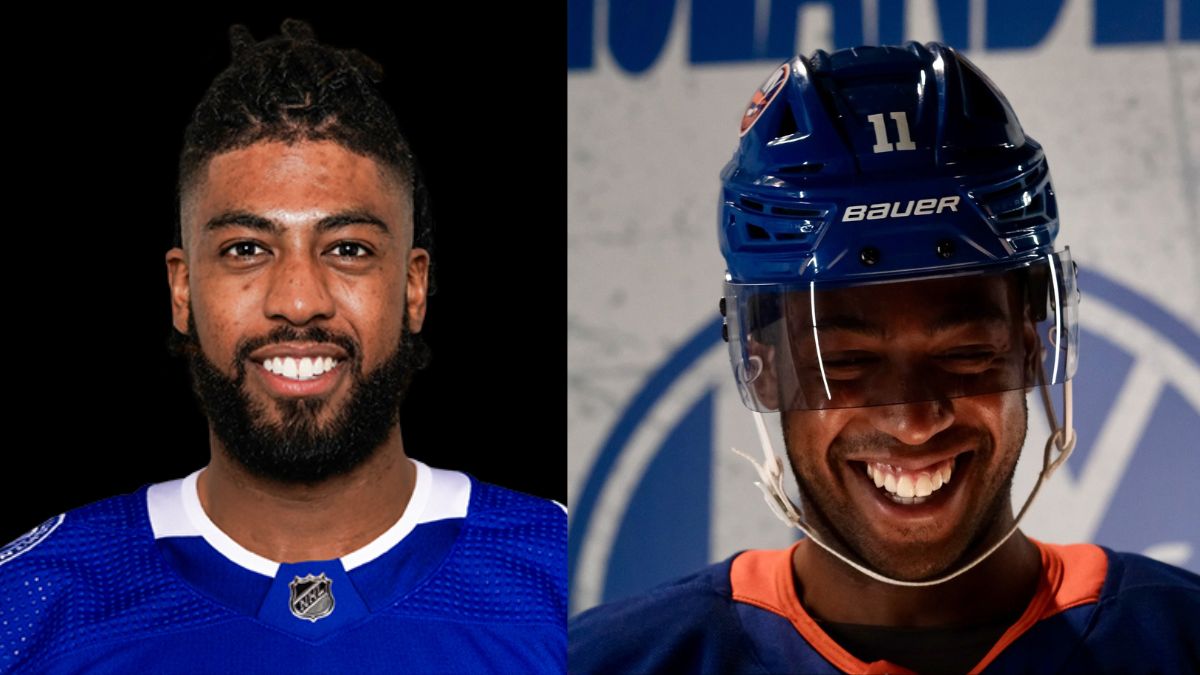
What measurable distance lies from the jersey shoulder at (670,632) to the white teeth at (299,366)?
2.17 ft

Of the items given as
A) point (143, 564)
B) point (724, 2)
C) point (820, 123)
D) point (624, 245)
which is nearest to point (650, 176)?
point (624, 245)

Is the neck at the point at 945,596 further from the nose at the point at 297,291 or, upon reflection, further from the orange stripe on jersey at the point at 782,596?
the nose at the point at 297,291

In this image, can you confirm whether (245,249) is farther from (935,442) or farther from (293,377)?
(935,442)

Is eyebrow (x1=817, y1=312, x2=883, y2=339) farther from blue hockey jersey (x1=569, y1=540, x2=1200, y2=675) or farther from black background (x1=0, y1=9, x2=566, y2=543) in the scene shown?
black background (x1=0, y1=9, x2=566, y2=543)

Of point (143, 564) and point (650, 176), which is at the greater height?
point (650, 176)

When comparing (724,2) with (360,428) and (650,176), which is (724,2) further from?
(360,428)

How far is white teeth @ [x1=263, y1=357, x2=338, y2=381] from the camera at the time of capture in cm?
322

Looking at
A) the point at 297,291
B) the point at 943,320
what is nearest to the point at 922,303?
the point at 943,320

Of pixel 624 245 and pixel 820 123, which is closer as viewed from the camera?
pixel 820 123

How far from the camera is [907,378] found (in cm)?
277

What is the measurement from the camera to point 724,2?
348 centimetres

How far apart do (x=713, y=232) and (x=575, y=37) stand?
512 mm

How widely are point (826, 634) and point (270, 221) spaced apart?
4.01 ft

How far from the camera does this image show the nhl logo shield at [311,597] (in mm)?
3160
